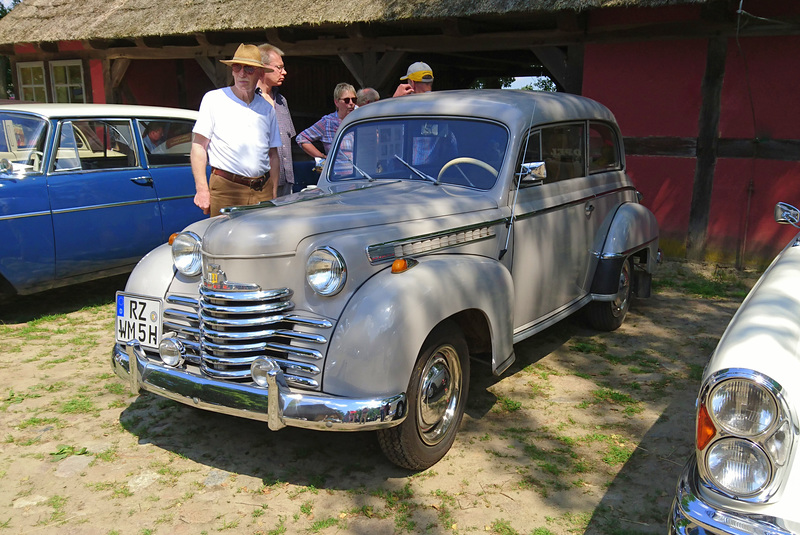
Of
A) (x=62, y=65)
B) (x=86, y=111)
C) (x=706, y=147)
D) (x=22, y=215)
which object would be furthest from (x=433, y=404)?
(x=62, y=65)

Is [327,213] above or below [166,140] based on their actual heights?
below

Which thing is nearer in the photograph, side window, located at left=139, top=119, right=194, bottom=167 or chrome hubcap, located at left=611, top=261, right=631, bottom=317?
chrome hubcap, located at left=611, top=261, right=631, bottom=317

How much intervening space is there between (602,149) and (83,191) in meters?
4.23

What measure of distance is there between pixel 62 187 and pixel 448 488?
A: 4.15 metres

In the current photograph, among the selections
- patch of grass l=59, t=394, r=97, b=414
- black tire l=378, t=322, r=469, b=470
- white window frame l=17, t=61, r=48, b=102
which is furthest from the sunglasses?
white window frame l=17, t=61, r=48, b=102

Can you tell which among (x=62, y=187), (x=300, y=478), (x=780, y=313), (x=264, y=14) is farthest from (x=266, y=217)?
(x=264, y=14)

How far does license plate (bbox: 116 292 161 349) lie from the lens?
337 centimetres

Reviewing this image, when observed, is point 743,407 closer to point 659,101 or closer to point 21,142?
point 21,142

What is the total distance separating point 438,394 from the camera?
332cm

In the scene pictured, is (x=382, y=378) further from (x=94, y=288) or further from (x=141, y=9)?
(x=141, y=9)

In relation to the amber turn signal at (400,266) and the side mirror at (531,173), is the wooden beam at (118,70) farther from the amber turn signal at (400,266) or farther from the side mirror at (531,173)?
the amber turn signal at (400,266)

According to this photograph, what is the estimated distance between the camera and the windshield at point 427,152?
3.96 m

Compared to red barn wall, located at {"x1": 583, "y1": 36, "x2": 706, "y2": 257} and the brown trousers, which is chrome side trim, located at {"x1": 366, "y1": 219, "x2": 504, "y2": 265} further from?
red barn wall, located at {"x1": 583, "y1": 36, "x2": 706, "y2": 257}

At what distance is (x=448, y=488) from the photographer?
3152mm
